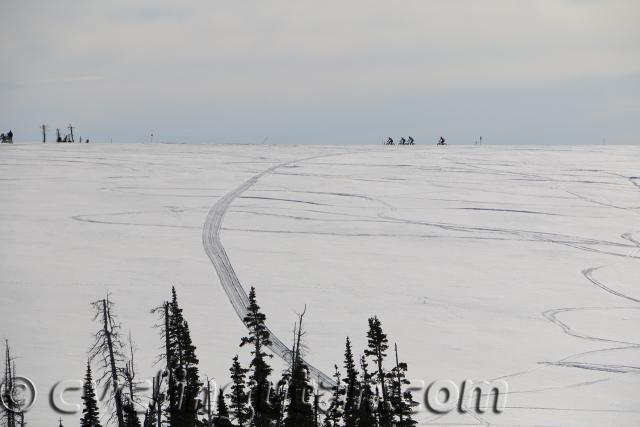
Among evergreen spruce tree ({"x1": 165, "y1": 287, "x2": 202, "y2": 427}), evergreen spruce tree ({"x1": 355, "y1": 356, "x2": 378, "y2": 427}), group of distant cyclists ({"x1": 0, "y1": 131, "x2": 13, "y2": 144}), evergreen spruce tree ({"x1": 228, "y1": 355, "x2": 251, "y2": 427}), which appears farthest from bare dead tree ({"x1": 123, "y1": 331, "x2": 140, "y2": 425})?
group of distant cyclists ({"x1": 0, "y1": 131, "x2": 13, "y2": 144})

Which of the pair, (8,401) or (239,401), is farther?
(8,401)

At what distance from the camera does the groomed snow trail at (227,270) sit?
76.4 ft

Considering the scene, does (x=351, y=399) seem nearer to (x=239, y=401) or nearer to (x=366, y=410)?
(x=366, y=410)

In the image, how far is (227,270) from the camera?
101ft

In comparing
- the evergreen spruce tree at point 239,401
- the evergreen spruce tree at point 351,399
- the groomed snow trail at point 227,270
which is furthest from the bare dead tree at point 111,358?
the evergreen spruce tree at point 351,399

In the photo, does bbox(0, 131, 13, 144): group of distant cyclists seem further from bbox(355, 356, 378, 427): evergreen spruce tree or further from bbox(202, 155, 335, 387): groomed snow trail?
bbox(355, 356, 378, 427): evergreen spruce tree

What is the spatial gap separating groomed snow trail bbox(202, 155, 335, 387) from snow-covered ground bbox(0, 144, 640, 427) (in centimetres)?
22

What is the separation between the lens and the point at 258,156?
6444 centimetres

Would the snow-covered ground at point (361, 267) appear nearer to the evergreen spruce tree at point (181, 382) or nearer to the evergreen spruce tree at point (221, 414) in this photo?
the evergreen spruce tree at point (181, 382)

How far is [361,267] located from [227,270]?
5118mm

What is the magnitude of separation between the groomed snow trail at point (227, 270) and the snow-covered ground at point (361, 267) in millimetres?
224

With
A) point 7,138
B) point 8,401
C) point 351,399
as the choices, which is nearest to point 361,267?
point 351,399

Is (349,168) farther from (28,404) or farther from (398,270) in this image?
(28,404)

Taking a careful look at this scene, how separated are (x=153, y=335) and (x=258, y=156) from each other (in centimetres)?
4088
